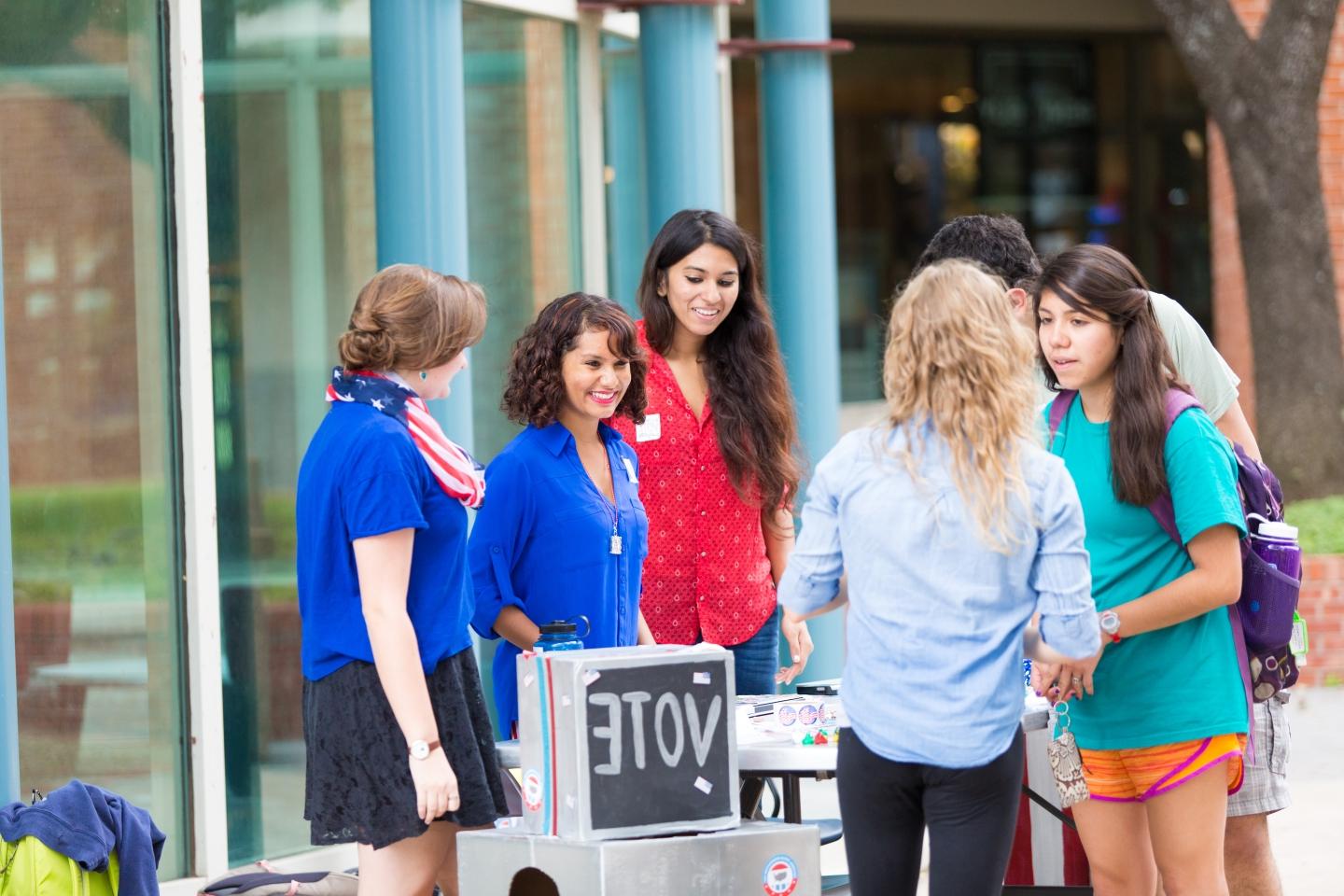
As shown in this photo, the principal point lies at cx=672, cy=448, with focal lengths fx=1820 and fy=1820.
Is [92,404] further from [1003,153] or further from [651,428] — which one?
[1003,153]

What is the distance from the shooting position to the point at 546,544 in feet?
12.4

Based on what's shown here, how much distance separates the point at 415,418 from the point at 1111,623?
4.31ft

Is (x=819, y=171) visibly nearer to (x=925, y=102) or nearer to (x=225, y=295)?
(x=225, y=295)

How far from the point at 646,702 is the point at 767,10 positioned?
5051 millimetres

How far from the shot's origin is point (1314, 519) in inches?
369

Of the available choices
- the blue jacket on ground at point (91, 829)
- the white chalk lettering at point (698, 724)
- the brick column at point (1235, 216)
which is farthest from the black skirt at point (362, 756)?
the brick column at point (1235, 216)

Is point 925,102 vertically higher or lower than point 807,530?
higher

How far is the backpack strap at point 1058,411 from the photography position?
3561 millimetres

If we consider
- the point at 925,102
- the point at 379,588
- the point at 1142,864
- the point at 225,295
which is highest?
the point at 925,102

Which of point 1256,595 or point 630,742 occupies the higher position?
point 1256,595

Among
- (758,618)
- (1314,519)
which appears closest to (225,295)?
(758,618)

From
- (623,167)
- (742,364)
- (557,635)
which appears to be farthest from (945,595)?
(623,167)

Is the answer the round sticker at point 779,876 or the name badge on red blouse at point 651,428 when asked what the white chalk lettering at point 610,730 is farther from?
the name badge on red blouse at point 651,428

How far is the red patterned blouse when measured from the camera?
4406 mm
